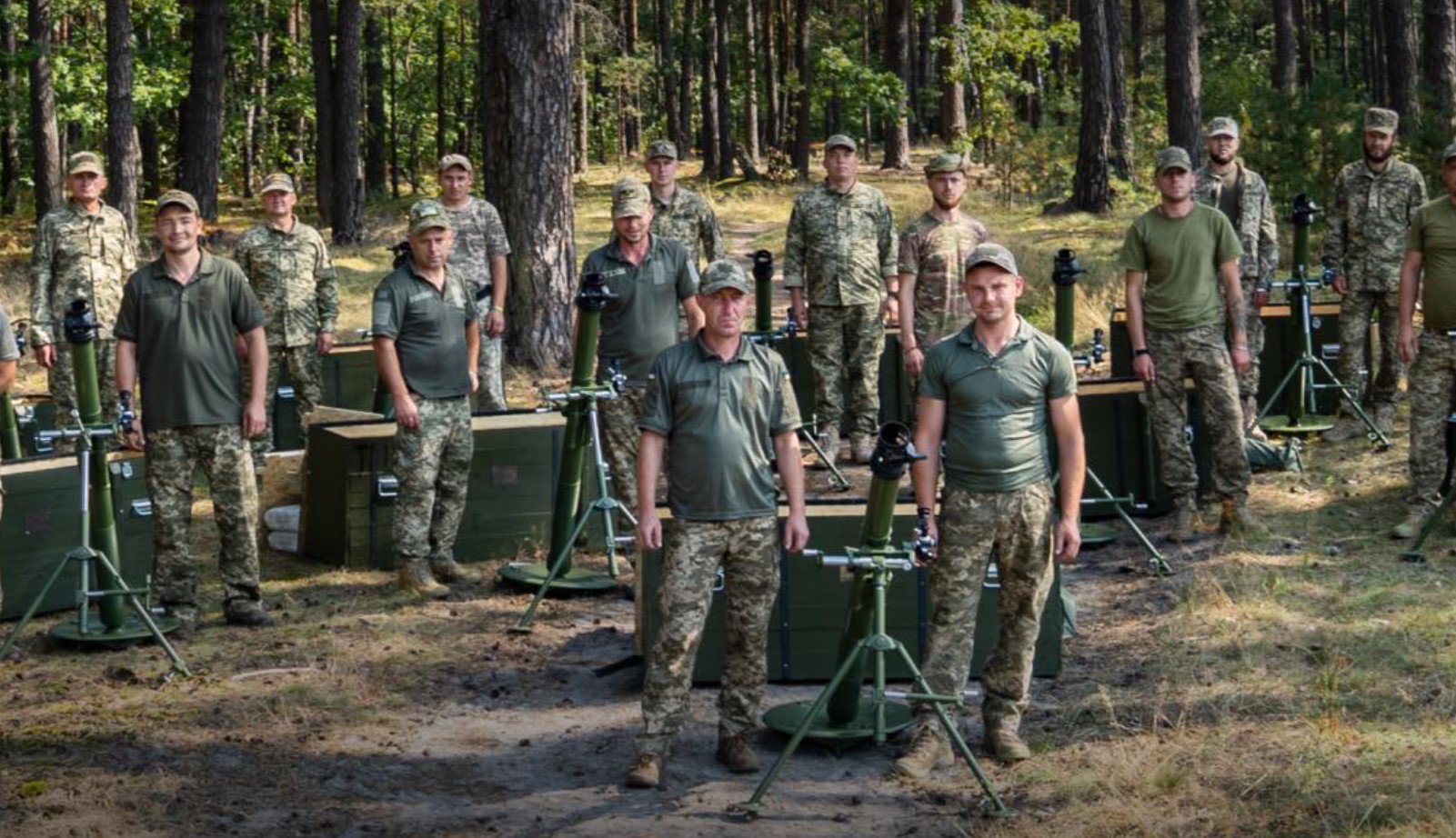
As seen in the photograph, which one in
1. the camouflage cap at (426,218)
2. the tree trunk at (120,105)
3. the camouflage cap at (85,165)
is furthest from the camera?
the tree trunk at (120,105)

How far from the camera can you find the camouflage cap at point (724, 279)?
715 cm

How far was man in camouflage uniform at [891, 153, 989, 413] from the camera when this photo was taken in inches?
452

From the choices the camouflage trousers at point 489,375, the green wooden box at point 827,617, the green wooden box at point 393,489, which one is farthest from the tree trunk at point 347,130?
the green wooden box at point 827,617

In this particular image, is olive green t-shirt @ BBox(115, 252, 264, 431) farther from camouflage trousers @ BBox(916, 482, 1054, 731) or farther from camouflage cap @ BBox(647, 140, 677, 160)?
camouflage trousers @ BBox(916, 482, 1054, 731)

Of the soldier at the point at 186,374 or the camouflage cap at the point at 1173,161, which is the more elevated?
the camouflage cap at the point at 1173,161

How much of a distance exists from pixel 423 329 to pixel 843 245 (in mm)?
3452

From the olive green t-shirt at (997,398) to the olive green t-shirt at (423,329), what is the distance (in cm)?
374

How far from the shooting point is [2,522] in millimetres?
9906

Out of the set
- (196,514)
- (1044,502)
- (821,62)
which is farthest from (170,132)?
(1044,502)

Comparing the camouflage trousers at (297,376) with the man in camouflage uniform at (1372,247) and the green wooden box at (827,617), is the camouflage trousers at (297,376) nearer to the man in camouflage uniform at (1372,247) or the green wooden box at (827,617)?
the green wooden box at (827,617)

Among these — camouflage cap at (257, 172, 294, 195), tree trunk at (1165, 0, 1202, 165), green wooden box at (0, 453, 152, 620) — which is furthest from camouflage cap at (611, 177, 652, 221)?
tree trunk at (1165, 0, 1202, 165)

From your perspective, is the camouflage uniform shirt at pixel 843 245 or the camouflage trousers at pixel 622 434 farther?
the camouflage uniform shirt at pixel 843 245

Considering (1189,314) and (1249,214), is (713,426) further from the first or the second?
(1249,214)

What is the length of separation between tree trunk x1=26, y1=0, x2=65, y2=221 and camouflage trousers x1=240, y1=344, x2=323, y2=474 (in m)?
16.2
